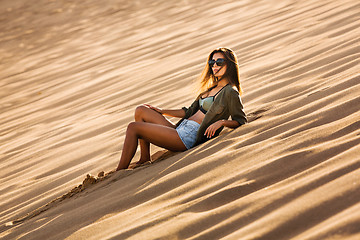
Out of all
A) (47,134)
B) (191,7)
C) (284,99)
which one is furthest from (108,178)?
(191,7)

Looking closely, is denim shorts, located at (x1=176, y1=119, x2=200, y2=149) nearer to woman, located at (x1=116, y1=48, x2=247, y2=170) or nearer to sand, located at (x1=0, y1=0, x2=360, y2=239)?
woman, located at (x1=116, y1=48, x2=247, y2=170)

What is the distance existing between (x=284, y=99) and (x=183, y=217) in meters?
2.07

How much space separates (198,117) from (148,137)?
42cm

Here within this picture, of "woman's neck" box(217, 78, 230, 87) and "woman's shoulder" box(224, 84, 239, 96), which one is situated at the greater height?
"woman's neck" box(217, 78, 230, 87)

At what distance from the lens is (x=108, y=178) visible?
3641mm

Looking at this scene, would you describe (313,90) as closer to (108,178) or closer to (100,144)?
(108,178)

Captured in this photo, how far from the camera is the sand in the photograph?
89.3 inches

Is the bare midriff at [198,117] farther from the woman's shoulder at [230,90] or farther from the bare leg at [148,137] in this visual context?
the woman's shoulder at [230,90]

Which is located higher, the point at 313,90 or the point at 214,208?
the point at 313,90

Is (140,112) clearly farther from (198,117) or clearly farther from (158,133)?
(198,117)

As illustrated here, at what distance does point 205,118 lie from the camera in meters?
3.66

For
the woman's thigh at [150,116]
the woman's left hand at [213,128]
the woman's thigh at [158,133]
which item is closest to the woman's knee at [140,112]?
the woman's thigh at [150,116]

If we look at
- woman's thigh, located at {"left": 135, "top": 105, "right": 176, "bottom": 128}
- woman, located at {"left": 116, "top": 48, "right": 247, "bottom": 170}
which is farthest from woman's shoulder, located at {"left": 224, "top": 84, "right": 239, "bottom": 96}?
woman's thigh, located at {"left": 135, "top": 105, "right": 176, "bottom": 128}

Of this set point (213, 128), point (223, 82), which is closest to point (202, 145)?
point (213, 128)
